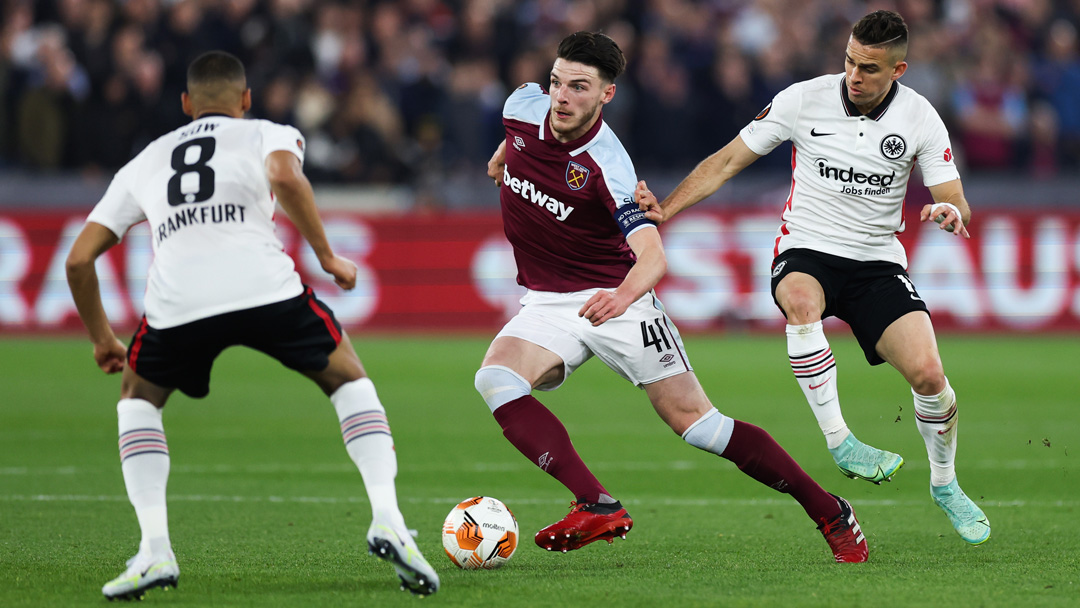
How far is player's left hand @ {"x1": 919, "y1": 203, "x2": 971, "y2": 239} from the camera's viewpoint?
5996 mm

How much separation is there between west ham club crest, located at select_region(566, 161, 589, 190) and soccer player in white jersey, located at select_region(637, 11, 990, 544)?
393 millimetres

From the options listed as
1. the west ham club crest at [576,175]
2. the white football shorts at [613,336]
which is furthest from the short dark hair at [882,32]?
the white football shorts at [613,336]

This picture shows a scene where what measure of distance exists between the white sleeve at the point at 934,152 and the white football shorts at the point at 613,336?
57.9 inches

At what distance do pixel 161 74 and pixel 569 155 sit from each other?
42.0ft

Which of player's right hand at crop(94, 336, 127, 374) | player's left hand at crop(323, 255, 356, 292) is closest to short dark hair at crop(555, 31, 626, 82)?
player's left hand at crop(323, 255, 356, 292)

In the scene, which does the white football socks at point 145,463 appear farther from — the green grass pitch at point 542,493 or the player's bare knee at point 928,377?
the player's bare knee at point 928,377

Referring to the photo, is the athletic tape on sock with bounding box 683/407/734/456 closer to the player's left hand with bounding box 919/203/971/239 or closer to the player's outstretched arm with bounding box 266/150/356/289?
the player's left hand with bounding box 919/203/971/239

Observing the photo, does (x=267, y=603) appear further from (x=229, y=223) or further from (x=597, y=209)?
(x=597, y=209)

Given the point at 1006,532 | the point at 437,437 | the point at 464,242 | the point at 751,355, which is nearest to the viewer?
the point at 1006,532

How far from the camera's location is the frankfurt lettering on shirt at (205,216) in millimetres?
5141

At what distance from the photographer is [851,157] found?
21.9 feet

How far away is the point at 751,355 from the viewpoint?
52.7 feet

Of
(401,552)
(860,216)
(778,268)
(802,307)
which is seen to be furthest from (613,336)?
(401,552)

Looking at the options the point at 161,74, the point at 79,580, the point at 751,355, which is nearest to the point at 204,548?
the point at 79,580
